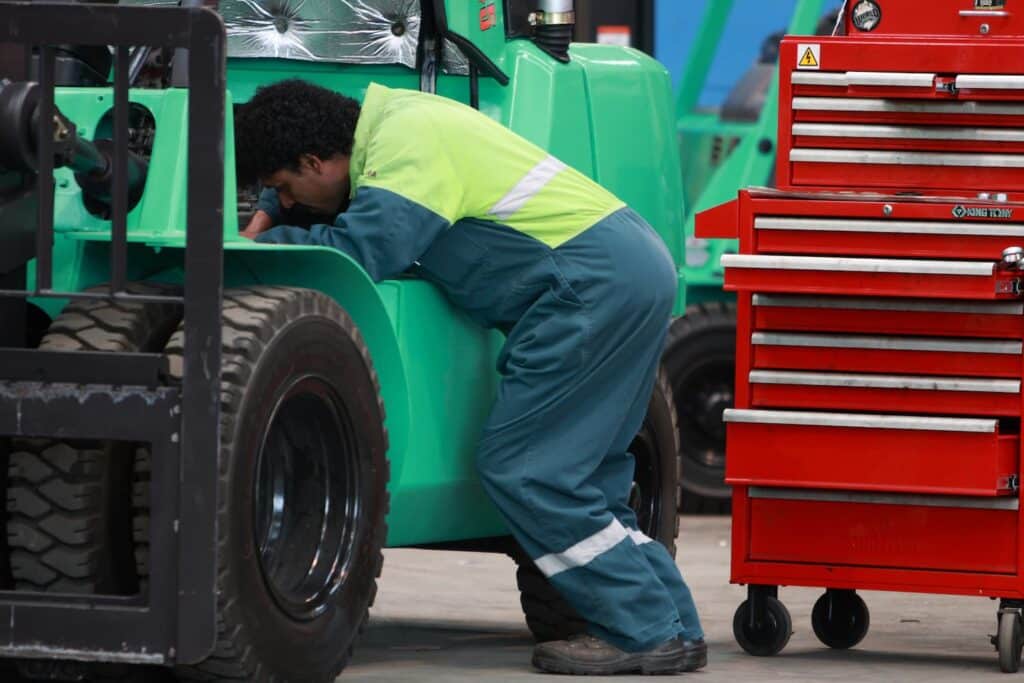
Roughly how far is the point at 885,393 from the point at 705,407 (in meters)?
5.21

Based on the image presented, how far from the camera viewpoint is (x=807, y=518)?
20.2 ft

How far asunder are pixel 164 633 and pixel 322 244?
1146 millimetres

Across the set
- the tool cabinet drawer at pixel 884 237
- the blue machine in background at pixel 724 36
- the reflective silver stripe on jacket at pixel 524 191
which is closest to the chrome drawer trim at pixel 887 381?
the tool cabinet drawer at pixel 884 237

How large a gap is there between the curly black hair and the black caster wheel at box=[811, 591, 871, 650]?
217 centimetres

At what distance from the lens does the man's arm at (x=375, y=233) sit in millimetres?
4992

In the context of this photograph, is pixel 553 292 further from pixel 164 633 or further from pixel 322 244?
pixel 164 633

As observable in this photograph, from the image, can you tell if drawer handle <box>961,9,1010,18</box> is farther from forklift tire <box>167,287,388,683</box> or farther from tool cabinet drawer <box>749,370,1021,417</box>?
forklift tire <box>167,287,388,683</box>

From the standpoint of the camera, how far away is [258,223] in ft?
17.5

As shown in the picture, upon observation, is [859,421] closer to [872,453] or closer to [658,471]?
[872,453]


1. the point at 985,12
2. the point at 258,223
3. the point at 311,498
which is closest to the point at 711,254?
the point at 985,12

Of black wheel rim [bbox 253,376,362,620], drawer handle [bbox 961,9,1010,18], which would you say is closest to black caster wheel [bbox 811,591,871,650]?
drawer handle [bbox 961,9,1010,18]

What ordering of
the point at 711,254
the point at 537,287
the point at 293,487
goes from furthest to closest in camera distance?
the point at 711,254 < the point at 537,287 < the point at 293,487

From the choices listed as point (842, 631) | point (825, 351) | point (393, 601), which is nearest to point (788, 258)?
point (825, 351)

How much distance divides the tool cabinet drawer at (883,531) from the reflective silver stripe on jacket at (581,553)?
84 cm
